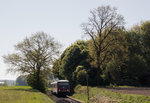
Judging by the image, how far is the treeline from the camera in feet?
134

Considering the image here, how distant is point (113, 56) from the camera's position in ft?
145

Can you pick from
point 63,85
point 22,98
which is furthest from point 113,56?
point 22,98

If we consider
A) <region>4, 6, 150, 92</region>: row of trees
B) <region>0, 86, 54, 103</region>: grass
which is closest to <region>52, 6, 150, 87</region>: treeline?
<region>4, 6, 150, 92</region>: row of trees

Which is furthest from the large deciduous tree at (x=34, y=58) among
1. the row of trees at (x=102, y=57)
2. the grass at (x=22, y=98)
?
the grass at (x=22, y=98)

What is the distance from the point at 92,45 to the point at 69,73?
12.5 meters

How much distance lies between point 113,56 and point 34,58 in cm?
1847

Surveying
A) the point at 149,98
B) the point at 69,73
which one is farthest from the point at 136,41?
the point at 149,98

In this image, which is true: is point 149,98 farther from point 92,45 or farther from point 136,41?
point 136,41

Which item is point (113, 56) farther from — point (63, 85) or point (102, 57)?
point (63, 85)

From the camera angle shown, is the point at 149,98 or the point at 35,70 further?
the point at 35,70

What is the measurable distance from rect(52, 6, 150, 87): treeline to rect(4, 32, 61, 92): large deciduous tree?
2.92 meters

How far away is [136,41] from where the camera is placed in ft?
156

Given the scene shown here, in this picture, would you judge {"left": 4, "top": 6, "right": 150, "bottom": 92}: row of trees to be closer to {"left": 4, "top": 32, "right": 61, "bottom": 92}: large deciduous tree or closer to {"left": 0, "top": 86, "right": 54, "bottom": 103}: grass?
{"left": 4, "top": 32, "right": 61, "bottom": 92}: large deciduous tree

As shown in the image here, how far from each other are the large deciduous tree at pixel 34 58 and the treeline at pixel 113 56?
115 inches
